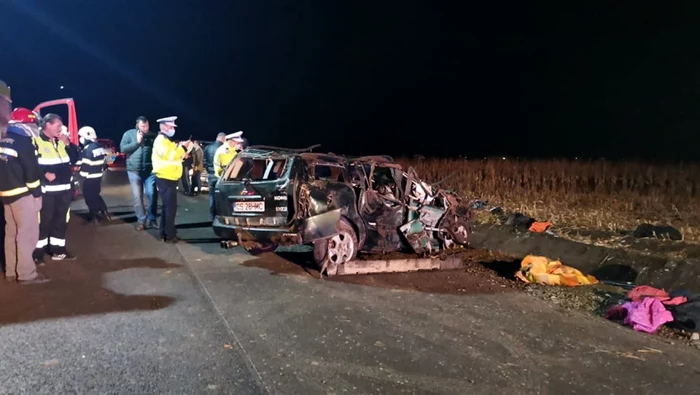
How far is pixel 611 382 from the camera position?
13.4ft

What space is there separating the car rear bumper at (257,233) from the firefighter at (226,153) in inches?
121

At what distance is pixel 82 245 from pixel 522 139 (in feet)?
130

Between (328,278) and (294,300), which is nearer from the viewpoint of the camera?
(294,300)

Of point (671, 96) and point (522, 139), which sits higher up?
point (671, 96)

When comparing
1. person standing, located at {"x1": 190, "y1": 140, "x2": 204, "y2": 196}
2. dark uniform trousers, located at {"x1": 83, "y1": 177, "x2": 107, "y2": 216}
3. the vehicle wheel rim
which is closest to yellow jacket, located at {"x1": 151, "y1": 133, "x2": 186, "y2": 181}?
dark uniform trousers, located at {"x1": 83, "y1": 177, "x2": 107, "y2": 216}

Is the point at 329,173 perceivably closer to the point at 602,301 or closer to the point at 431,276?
the point at 431,276

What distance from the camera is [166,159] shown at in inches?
349

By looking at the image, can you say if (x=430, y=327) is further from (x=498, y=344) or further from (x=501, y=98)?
(x=501, y=98)

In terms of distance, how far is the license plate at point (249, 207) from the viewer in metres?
7.33

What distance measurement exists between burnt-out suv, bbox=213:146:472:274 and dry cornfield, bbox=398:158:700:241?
10.5ft

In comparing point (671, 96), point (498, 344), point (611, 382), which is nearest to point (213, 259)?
point (498, 344)

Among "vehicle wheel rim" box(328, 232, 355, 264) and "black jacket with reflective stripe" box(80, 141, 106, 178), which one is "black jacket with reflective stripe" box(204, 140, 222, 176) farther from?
"vehicle wheel rim" box(328, 232, 355, 264)

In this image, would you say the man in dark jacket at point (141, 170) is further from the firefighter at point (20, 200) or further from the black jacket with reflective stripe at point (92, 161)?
the firefighter at point (20, 200)

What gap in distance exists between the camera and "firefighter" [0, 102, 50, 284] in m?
5.96
